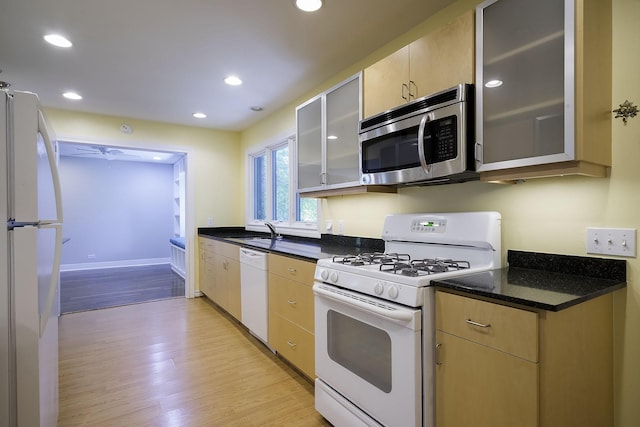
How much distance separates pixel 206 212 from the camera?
4.76m

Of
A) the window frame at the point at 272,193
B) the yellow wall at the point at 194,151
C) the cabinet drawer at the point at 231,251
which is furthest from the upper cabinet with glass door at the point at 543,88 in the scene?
the yellow wall at the point at 194,151

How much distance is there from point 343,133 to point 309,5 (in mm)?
842

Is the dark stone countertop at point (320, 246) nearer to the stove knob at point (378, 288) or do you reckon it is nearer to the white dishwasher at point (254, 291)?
the white dishwasher at point (254, 291)

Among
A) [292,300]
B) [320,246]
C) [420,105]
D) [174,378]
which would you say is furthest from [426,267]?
[174,378]

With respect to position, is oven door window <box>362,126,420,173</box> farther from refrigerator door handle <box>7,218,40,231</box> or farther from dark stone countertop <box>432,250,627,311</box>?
refrigerator door handle <box>7,218,40,231</box>

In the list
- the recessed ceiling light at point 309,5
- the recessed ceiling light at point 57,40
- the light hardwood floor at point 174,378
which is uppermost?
the recessed ceiling light at point 309,5

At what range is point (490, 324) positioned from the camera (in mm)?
1162

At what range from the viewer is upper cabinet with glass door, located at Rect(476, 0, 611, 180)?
4.00ft

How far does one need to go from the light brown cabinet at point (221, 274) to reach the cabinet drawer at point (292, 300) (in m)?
0.83

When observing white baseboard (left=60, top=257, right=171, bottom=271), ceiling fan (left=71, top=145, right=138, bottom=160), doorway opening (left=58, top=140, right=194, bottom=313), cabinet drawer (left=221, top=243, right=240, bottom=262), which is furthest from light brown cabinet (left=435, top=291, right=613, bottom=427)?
white baseboard (left=60, top=257, right=171, bottom=271)

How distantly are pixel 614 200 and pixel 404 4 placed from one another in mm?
1510

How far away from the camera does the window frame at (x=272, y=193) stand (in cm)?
351

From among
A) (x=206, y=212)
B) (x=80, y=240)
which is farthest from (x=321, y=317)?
(x=80, y=240)

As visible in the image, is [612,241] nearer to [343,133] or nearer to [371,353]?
[371,353]
